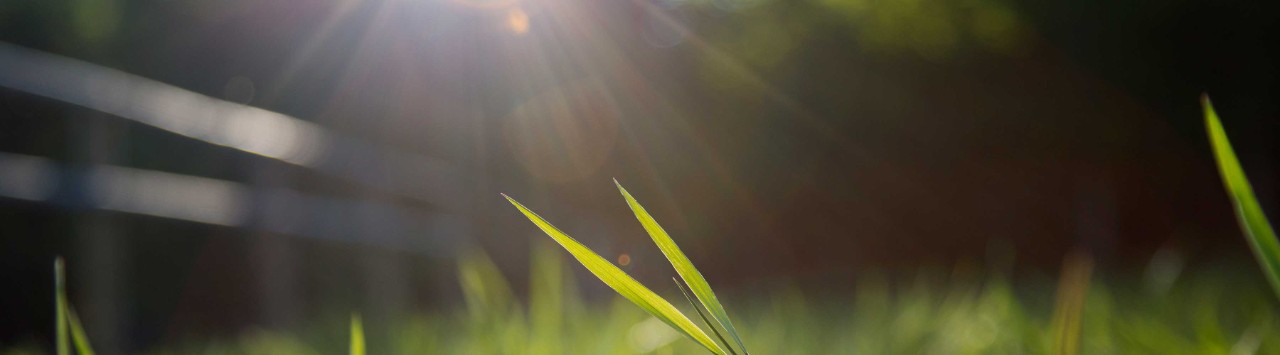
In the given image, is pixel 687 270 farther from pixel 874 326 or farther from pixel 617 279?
pixel 874 326

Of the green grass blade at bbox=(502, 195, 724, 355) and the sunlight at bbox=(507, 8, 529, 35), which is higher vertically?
the sunlight at bbox=(507, 8, 529, 35)

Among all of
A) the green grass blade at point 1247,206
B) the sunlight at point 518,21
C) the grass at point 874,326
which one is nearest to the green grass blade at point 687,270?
the grass at point 874,326

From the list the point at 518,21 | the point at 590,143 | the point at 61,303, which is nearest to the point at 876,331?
the point at 61,303

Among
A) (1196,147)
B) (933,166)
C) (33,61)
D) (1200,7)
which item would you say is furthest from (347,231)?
(1196,147)

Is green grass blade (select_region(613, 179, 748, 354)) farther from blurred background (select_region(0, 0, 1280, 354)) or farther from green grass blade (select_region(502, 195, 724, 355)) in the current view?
blurred background (select_region(0, 0, 1280, 354))

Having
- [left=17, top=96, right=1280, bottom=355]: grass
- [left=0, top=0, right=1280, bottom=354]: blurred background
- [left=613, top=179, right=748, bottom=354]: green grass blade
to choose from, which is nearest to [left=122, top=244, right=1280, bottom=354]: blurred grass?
[left=17, top=96, right=1280, bottom=355]: grass

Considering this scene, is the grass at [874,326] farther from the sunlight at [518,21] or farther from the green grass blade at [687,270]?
the sunlight at [518,21]

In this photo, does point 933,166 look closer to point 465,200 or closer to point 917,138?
point 917,138

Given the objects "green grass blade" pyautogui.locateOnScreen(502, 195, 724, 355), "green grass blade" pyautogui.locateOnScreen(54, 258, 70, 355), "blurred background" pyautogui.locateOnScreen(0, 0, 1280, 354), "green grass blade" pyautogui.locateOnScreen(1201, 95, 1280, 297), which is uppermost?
"blurred background" pyautogui.locateOnScreen(0, 0, 1280, 354)
